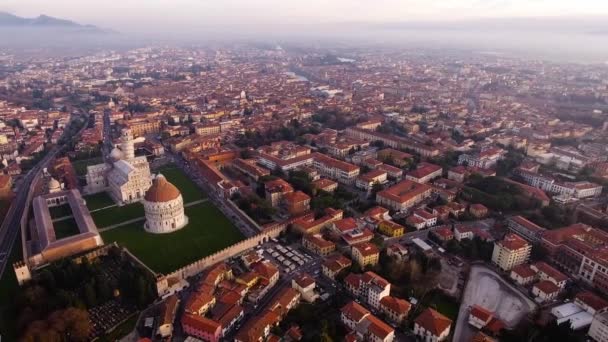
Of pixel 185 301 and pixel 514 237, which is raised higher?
pixel 514 237

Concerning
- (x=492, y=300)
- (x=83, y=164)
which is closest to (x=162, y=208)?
(x=83, y=164)

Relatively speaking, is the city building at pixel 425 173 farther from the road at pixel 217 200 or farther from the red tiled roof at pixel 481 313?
the red tiled roof at pixel 481 313

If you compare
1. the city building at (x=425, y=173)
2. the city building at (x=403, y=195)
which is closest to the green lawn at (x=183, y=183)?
the city building at (x=403, y=195)

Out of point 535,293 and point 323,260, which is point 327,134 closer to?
point 323,260

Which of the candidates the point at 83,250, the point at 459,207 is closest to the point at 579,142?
the point at 459,207

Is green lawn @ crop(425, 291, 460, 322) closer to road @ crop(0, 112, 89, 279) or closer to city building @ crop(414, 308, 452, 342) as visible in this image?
city building @ crop(414, 308, 452, 342)

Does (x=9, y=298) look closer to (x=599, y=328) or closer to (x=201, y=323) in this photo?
(x=201, y=323)

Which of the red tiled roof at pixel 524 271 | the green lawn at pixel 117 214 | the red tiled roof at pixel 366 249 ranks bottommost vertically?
the green lawn at pixel 117 214
